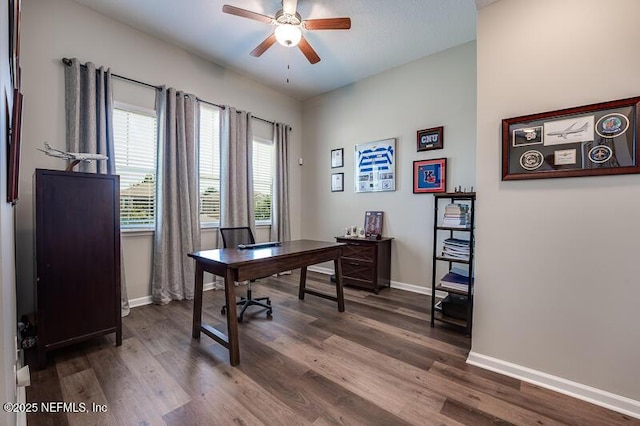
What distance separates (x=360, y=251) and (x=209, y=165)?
2.45m

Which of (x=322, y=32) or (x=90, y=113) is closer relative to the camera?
(x=90, y=113)

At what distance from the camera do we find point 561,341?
1.80 m

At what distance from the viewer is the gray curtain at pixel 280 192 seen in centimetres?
477

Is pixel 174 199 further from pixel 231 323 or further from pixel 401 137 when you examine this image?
pixel 401 137

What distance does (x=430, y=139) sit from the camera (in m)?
3.69

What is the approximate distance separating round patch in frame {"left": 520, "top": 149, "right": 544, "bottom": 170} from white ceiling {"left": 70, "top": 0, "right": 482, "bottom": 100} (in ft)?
3.71

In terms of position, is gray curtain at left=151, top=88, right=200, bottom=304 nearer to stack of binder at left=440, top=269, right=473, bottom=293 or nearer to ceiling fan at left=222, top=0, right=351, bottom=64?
ceiling fan at left=222, top=0, right=351, bottom=64

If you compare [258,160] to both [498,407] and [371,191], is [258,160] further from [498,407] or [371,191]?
[498,407]

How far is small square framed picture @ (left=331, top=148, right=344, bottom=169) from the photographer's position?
15.4 ft

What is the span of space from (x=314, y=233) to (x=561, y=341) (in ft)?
12.3

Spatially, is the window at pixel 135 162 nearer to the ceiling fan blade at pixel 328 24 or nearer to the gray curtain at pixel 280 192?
the gray curtain at pixel 280 192

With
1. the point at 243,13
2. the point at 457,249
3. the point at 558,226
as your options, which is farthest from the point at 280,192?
the point at 558,226

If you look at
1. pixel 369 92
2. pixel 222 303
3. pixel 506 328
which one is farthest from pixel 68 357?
pixel 369 92

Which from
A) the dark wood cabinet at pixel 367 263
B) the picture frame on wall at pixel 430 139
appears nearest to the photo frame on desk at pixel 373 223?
the dark wood cabinet at pixel 367 263
